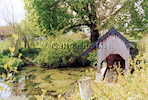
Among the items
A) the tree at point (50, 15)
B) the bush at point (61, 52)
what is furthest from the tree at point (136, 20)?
the tree at point (50, 15)

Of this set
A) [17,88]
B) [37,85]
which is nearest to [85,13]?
[37,85]

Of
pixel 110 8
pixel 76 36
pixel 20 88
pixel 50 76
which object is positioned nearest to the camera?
pixel 20 88

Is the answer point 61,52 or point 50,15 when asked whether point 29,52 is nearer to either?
point 61,52

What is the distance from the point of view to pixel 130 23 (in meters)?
15.4

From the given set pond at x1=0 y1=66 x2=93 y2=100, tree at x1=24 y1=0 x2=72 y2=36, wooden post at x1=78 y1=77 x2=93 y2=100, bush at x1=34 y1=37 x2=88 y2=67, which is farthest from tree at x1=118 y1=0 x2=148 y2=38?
wooden post at x1=78 y1=77 x2=93 y2=100

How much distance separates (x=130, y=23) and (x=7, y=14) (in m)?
12.9

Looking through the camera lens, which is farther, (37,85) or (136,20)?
(136,20)

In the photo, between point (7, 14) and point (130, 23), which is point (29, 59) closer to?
point (7, 14)

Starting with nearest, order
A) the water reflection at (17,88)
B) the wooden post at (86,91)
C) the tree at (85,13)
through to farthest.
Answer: the wooden post at (86,91), the water reflection at (17,88), the tree at (85,13)

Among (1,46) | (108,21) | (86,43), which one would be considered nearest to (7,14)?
(1,46)

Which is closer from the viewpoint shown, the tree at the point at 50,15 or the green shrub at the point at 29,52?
the tree at the point at 50,15

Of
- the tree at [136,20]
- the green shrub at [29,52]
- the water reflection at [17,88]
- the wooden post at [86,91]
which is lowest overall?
the water reflection at [17,88]

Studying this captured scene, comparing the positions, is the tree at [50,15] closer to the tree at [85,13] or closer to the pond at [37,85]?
the tree at [85,13]

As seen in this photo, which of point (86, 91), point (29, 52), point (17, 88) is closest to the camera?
point (86, 91)
